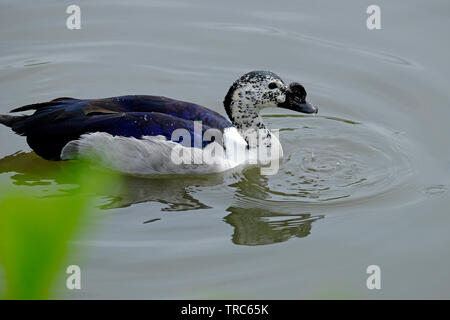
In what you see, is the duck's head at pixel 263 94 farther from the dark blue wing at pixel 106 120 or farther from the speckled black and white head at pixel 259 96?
the dark blue wing at pixel 106 120

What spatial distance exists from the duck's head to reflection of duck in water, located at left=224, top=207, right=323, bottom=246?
4.54 feet

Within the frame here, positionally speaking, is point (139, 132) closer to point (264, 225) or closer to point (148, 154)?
point (148, 154)

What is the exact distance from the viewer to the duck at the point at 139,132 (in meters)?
6.82

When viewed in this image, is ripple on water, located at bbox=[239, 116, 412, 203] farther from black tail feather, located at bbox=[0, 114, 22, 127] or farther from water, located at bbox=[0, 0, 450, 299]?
black tail feather, located at bbox=[0, 114, 22, 127]

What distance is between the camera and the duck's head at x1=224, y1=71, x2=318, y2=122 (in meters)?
7.45

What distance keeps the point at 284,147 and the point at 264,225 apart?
5.78 ft

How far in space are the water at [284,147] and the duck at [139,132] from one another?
244 mm

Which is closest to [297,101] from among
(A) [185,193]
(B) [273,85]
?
(B) [273,85]

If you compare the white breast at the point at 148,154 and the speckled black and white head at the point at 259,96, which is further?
the speckled black and white head at the point at 259,96

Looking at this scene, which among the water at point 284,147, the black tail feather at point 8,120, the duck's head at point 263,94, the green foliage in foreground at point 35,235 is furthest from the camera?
the duck's head at point 263,94

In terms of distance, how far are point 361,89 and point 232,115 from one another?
226 centimetres

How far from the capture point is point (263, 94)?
7484 mm

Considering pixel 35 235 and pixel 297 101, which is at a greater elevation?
pixel 35 235

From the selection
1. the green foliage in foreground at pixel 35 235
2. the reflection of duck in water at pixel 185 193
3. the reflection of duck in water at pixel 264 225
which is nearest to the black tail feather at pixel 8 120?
the reflection of duck in water at pixel 185 193
